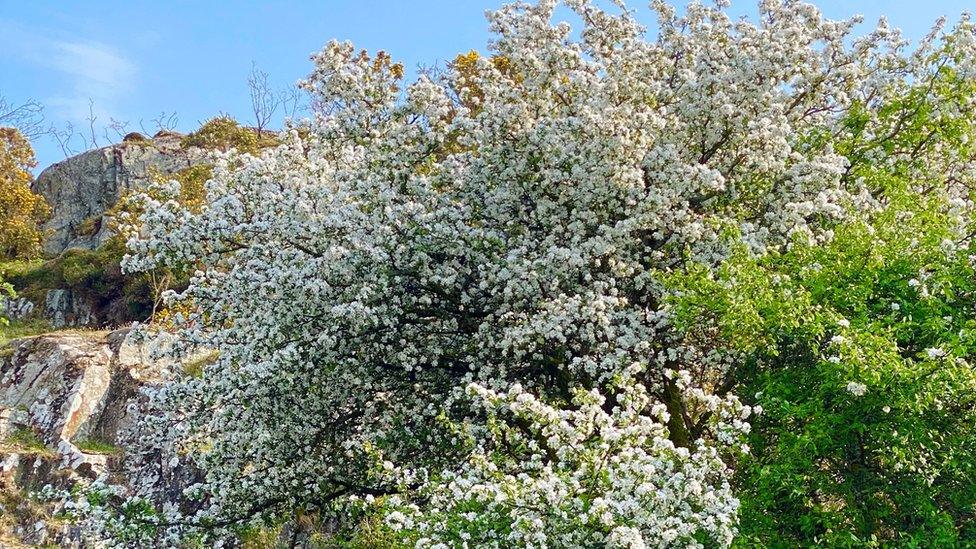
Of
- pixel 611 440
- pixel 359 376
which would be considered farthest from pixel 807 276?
pixel 359 376

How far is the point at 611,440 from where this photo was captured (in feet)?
28.2

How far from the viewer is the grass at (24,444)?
1986 cm

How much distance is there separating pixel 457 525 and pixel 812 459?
14.2 feet

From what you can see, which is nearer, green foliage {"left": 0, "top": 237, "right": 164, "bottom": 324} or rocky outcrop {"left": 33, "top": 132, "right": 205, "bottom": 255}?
green foliage {"left": 0, "top": 237, "right": 164, "bottom": 324}

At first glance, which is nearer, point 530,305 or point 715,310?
point 715,310

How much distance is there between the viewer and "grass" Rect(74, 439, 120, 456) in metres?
20.1

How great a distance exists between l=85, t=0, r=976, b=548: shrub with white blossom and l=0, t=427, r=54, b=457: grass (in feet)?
20.9

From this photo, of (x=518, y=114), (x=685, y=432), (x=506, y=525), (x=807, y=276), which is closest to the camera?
(x=506, y=525)

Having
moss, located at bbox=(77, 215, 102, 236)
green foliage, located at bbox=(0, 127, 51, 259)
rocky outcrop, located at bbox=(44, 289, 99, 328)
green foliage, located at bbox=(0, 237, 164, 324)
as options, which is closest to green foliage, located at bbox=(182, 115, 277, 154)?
moss, located at bbox=(77, 215, 102, 236)

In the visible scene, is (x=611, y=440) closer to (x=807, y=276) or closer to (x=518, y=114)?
(x=807, y=276)

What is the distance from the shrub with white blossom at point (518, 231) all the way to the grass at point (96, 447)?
5.37 m

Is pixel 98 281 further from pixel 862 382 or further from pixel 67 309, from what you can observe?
pixel 862 382

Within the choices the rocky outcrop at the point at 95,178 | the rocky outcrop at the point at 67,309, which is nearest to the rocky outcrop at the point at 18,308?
the rocky outcrop at the point at 67,309

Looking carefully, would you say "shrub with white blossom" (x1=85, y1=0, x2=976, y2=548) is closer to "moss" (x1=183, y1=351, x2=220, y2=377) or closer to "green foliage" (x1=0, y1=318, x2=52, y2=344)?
"moss" (x1=183, y1=351, x2=220, y2=377)
